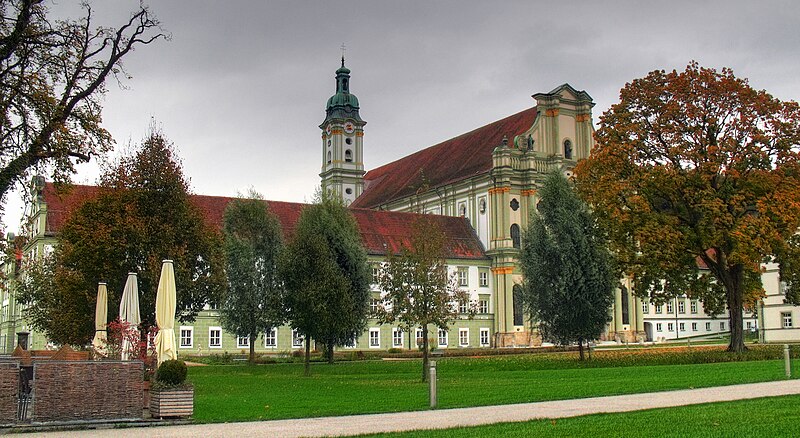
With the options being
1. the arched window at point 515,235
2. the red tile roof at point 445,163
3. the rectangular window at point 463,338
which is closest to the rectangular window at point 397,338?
the rectangular window at point 463,338

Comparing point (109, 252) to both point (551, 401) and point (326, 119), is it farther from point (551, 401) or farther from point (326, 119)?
point (326, 119)

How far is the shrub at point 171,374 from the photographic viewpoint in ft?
57.0

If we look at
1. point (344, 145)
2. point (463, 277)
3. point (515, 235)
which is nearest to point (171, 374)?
point (463, 277)

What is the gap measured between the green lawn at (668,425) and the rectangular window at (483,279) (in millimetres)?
58695

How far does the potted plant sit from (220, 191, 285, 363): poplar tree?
29834mm

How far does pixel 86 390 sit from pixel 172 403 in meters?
1.61

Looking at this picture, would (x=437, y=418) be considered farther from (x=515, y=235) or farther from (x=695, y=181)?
(x=515, y=235)

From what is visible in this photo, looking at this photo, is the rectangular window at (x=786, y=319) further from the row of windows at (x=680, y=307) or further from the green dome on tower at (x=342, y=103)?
the green dome on tower at (x=342, y=103)

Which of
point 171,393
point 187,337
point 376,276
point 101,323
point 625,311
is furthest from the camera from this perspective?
point 625,311

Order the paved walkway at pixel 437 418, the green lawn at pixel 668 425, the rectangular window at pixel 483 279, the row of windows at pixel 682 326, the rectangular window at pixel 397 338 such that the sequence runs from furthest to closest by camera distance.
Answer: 1. the row of windows at pixel 682 326
2. the rectangular window at pixel 483 279
3. the rectangular window at pixel 397 338
4. the paved walkway at pixel 437 418
5. the green lawn at pixel 668 425

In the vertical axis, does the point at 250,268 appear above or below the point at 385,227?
below

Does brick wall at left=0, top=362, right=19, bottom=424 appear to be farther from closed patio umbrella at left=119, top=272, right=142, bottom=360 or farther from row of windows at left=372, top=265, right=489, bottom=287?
row of windows at left=372, top=265, right=489, bottom=287

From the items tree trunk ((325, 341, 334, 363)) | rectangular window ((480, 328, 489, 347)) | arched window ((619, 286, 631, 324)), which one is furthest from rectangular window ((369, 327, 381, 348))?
arched window ((619, 286, 631, 324))

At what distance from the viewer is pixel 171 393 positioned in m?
16.9
